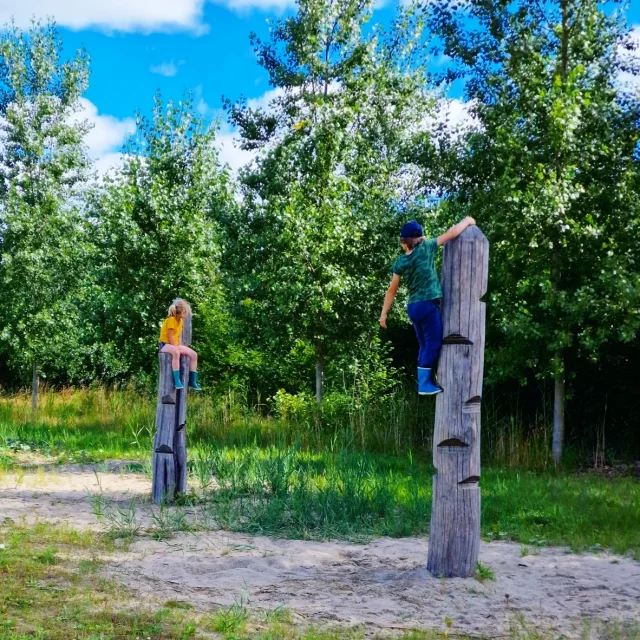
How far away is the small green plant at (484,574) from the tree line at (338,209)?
5.63 m

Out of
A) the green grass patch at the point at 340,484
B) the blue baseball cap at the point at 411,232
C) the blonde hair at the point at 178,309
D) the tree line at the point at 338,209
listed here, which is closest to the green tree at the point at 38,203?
the tree line at the point at 338,209

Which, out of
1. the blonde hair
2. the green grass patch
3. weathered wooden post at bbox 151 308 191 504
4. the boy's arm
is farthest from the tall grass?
the boy's arm

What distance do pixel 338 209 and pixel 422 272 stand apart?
871cm

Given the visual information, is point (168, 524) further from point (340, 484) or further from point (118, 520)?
point (340, 484)

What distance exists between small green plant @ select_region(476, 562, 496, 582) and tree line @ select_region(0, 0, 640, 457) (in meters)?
5.63

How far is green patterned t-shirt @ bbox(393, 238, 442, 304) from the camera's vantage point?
548 centimetres

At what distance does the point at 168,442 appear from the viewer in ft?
27.1

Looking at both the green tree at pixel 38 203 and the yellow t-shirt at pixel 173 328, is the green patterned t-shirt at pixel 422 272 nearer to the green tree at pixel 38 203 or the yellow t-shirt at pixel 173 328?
the yellow t-shirt at pixel 173 328

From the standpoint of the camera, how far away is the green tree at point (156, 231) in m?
16.2

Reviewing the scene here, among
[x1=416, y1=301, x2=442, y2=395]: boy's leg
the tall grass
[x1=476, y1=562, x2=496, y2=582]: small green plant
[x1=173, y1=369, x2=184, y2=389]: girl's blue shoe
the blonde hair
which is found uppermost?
the blonde hair

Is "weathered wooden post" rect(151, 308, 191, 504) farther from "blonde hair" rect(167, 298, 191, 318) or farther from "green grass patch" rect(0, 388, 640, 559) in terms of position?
"blonde hair" rect(167, 298, 191, 318)

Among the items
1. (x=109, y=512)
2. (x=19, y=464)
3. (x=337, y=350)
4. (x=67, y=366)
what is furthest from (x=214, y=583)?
(x=67, y=366)

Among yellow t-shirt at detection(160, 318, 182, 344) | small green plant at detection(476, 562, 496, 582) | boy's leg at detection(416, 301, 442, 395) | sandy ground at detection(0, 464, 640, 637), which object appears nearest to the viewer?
sandy ground at detection(0, 464, 640, 637)

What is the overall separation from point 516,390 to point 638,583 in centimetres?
798
